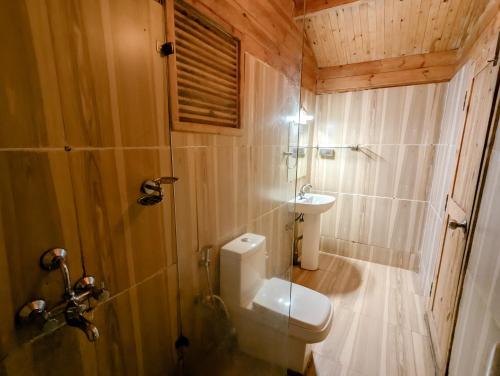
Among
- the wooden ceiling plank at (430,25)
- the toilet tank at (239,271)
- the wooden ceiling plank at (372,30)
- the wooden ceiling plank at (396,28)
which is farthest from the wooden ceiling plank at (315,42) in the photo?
the toilet tank at (239,271)

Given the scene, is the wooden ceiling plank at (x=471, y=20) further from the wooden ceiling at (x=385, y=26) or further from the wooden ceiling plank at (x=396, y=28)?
the wooden ceiling plank at (x=396, y=28)

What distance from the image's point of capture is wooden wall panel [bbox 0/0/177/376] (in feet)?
2.20

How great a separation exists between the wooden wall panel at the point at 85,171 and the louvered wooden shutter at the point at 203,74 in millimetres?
104

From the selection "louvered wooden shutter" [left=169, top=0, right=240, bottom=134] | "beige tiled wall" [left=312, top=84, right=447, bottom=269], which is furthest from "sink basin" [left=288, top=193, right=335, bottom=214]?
"louvered wooden shutter" [left=169, top=0, right=240, bottom=134]

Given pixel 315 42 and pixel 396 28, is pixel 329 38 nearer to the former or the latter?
pixel 315 42

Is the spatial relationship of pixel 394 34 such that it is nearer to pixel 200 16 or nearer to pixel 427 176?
pixel 427 176

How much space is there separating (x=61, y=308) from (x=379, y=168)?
3.14m

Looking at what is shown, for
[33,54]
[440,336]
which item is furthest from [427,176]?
[33,54]

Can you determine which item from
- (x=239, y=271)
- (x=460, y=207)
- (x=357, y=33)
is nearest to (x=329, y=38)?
(x=357, y=33)

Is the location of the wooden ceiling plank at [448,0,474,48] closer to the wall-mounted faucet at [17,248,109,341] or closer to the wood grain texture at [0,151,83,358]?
the wood grain texture at [0,151,83,358]

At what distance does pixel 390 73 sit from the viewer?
8.82ft

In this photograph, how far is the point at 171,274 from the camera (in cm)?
123

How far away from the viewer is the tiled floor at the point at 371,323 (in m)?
1.66

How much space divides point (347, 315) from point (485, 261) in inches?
54.1
